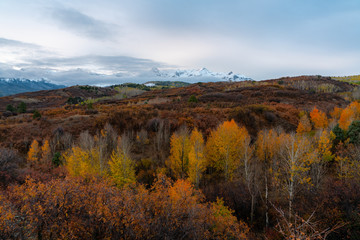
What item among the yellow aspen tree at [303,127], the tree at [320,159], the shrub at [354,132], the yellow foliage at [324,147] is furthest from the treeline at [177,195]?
the yellow aspen tree at [303,127]

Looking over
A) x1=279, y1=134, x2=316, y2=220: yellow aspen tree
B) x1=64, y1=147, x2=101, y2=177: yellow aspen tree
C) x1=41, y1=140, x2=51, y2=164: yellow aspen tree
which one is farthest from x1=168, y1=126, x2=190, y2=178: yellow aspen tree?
x1=41, y1=140, x2=51, y2=164: yellow aspen tree

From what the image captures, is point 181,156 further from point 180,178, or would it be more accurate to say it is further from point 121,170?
point 121,170

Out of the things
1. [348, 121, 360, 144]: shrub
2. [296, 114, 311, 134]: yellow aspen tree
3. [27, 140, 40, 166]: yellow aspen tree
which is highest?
[348, 121, 360, 144]: shrub

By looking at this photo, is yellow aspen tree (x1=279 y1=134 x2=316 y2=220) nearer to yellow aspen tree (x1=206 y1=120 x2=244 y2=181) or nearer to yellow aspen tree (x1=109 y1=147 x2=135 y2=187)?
yellow aspen tree (x1=206 y1=120 x2=244 y2=181)

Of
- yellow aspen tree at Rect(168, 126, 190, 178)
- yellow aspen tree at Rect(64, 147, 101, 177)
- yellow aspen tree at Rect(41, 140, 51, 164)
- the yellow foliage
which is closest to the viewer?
yellow aspen tree at Rect(64, 147, 101, 177)

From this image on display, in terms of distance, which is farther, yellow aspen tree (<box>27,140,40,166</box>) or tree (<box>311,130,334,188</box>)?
yellow aspen tree (<box>27,140,40,166</box>)

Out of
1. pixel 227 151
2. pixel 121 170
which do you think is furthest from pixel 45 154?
pixel 227 151

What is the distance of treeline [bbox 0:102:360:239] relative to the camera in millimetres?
11352

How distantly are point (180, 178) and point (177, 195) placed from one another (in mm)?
15364

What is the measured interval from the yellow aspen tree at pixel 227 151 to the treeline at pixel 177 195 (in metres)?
0.19

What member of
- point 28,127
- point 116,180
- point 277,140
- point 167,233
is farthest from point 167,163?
point 28,127

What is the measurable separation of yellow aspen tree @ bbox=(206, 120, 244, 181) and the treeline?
0.61ft

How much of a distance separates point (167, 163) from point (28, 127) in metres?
37.8

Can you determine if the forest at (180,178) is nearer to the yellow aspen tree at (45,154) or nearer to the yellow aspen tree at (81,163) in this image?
the yellow aspen tree at (81,163)
